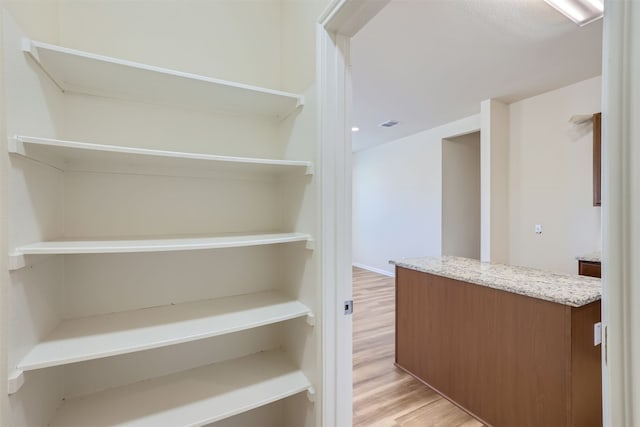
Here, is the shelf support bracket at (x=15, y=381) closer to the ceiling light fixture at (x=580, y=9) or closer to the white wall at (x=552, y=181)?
the ceiling light fixture at (x=580, y=9)

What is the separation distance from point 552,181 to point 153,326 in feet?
13.3

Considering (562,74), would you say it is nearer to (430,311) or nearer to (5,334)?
(430,311)

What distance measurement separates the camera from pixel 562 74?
2.86 metres

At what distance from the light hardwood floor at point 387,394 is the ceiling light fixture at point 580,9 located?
8.98 ft

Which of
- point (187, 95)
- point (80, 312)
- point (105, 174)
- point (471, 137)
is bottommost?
point (80, 312)

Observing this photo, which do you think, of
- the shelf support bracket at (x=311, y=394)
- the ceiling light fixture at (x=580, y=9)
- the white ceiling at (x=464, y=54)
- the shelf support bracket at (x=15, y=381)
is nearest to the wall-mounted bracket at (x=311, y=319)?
the shelf support bracket at (x=311, y=394)

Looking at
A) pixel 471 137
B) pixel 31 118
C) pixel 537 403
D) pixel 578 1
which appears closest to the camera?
pixel 31 118

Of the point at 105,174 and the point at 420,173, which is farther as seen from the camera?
the point at 420,173

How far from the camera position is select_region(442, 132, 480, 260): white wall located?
15.0 feet

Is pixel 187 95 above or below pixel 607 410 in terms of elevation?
above

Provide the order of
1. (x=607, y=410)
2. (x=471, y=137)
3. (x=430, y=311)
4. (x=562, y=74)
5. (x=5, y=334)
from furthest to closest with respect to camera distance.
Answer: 1. (x=471, y=137)
2. (x=562, y=74)
3. (x=430, y=311)
4. (x=5, y=334)
5. (x=607, y=410)

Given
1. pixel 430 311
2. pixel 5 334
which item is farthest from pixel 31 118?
pixel 430 311

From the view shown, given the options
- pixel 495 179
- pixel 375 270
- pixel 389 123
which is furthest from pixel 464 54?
pixel 375 270

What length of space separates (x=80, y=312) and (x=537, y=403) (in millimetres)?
2267
